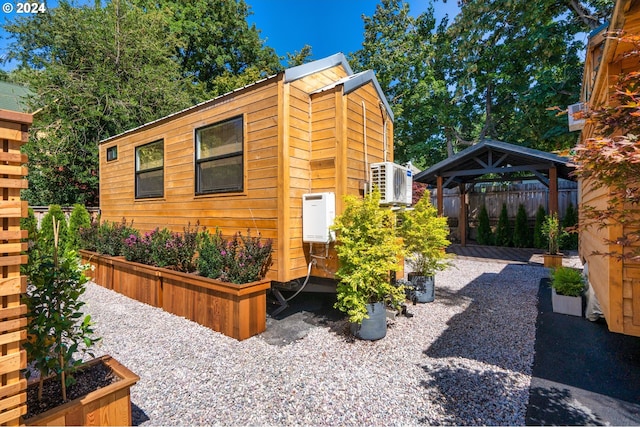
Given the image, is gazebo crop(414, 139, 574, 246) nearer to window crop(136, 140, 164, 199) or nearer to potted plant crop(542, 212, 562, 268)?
potted plant crop(542, 212, 562, 268)

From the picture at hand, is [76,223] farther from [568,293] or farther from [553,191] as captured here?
[553,191]

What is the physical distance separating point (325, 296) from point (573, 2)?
1269 cm

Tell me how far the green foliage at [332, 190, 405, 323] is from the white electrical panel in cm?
13

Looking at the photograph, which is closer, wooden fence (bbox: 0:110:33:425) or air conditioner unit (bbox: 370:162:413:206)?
wooden fence (bbox: 0:110:33:425)

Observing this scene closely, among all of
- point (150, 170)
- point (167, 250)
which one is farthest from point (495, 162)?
point (150, 170)

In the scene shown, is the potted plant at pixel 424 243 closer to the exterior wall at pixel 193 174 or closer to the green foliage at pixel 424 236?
the green foliage at pixel 424 236

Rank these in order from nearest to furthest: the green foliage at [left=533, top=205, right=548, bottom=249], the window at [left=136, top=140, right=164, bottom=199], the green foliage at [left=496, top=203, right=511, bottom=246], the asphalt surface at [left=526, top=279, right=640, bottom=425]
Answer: the asphalt surface at [left=526, top=279, right=640, bottom=425] < the window at [left=136, top=140, right=164, bottom=199] < the green foliage at [left=533, top=205, right=548, bottom=249] < the green foliage at [left=496, top=203, right=511, bottom=246]

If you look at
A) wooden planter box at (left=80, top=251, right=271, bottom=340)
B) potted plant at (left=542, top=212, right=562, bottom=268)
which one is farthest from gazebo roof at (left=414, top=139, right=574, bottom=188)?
wooden planter box at (left=80, top=251, right=271, bottom=340)

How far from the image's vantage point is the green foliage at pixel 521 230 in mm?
9805

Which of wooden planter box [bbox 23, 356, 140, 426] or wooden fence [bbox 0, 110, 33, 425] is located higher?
wooden fence [bbox 0, 110, 33, 425]

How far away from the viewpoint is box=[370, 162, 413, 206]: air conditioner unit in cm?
410

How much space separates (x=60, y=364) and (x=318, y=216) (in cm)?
260

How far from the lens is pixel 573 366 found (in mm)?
2744

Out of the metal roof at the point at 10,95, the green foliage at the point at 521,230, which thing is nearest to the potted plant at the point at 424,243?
the green foliage at the point at 521,230
